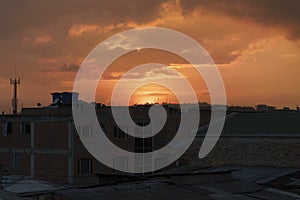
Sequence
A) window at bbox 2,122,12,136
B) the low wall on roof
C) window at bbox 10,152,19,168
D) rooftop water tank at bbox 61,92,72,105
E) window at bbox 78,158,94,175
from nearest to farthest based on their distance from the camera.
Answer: the low wall on roof < window at bbox 78,158,94,175 < window at bbox 10,152,19,168 < window at bbox 2,122,12,136 < rooftop water tank at bbox 61,92,72,105

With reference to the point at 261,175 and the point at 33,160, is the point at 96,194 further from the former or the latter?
the point at 33,160

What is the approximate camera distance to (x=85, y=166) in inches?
1618

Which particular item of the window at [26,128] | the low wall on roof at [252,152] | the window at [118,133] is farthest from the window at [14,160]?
the low wall on roof at [252,152]

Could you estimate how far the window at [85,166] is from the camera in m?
40.8

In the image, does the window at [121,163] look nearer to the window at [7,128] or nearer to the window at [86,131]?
the window at [86,131]

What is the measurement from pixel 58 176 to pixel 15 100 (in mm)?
21452

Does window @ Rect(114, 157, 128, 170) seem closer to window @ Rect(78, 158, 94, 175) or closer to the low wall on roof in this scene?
window @ Rect(78, 158, 94, 175)

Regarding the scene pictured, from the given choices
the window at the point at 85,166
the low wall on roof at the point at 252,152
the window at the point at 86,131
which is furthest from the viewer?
the window at the point at 86,131

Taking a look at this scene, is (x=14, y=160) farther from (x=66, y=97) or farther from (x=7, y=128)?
(x=66, y=97)

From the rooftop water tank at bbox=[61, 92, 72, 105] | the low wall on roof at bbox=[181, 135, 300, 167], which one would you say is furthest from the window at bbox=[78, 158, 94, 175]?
the low wall on roof at bbox=[181, 135, 300, 167]

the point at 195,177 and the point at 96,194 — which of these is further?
the point at 195,177

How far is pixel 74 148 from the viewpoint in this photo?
133 feet

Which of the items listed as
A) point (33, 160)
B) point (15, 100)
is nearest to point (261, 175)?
point (33, 160)

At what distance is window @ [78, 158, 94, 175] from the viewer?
40.8m
